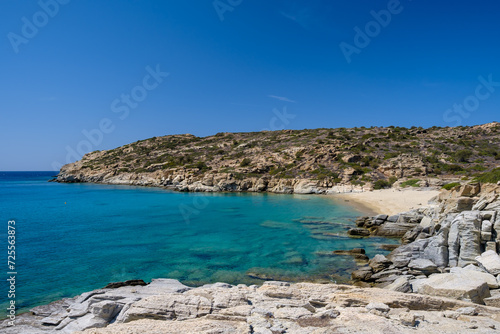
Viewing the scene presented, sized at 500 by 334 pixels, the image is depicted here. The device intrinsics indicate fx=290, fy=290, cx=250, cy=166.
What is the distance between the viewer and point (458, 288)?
8.00m

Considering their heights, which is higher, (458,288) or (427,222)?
(427,222)

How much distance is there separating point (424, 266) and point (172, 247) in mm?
13464

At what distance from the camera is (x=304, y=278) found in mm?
12688

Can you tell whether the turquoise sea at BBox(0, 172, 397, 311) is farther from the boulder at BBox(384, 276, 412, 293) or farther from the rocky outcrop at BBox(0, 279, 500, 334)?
the rocky outcrop at BBox(0, 279, 500, 334)

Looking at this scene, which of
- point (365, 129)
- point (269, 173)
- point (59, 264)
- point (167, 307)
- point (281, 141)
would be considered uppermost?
point (365, 129)

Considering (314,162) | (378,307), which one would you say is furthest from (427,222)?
(314,162)

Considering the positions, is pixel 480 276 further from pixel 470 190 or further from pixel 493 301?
pixel 470 190

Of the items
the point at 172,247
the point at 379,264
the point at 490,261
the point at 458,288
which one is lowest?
the point at 172,247

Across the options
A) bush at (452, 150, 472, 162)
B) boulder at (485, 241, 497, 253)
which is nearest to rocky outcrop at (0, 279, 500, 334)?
boulder at (485, 241, 497, 253)

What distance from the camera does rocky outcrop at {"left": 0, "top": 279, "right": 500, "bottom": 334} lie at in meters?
6.08

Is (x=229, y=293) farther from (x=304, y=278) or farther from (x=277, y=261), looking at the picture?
(x=277, y=261)

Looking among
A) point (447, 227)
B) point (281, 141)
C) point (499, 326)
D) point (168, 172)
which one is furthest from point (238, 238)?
point (281, 141)

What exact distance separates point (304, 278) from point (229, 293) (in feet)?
19.4

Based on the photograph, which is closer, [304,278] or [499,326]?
[499,326]
